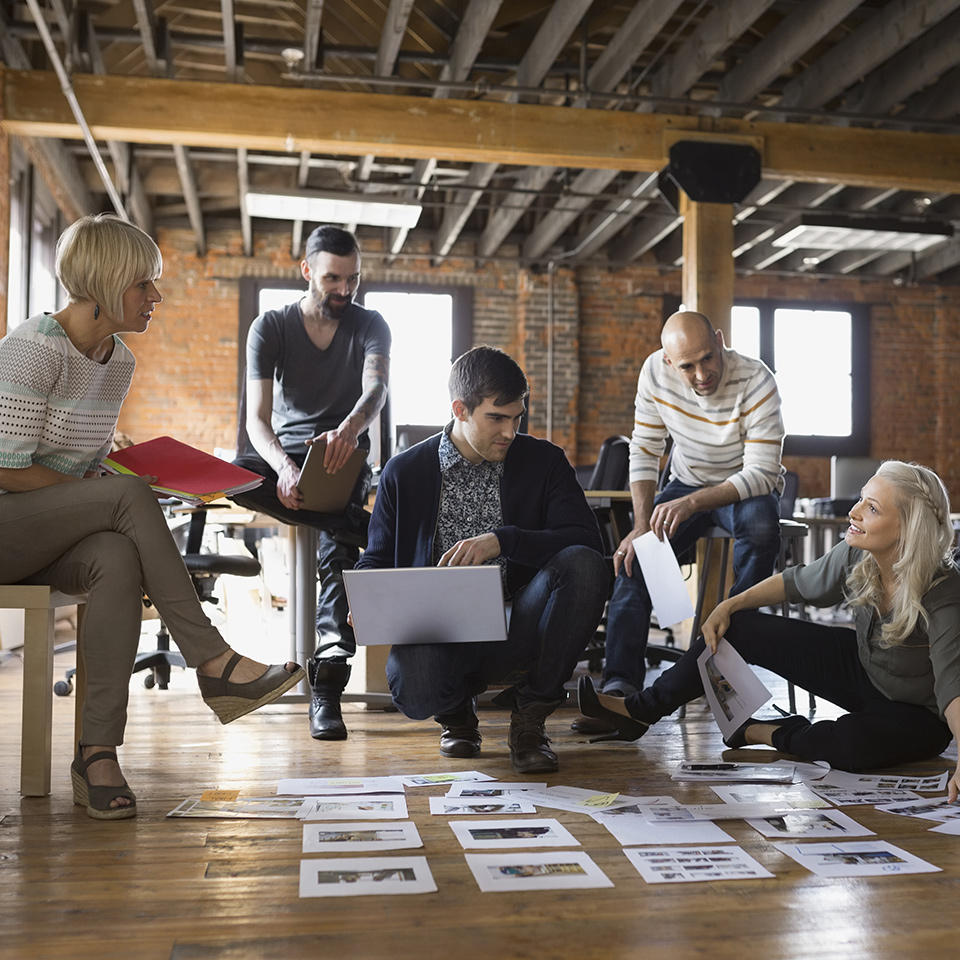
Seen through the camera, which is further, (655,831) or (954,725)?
(954,725)

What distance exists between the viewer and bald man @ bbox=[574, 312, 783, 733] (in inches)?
124

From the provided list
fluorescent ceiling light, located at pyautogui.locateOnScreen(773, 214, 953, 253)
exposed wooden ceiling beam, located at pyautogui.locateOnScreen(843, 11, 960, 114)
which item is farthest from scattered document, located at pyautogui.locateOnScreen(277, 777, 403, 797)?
fluorescent ceiling light, located at pyautogui.locateOnScreen(773, 214, 953, 253)

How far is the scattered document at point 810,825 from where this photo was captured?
1969 mm

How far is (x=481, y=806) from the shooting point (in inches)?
84.0

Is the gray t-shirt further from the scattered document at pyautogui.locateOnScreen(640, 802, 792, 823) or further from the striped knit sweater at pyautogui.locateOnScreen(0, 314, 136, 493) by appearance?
the scattered document at pyautogui.locateOnScreen(640, 802, 792, 823)

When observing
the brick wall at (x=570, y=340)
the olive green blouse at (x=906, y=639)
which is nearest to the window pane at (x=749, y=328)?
the brick wall at (x=570, y=340)

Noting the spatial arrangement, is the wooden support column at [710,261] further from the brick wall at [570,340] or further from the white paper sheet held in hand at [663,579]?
the brick wall at [570,340]

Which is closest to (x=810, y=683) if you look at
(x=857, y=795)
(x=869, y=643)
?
(x=869, y=643)

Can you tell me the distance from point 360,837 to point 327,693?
1.17 m

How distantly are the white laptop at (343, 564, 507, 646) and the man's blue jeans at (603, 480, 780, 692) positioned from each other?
77cm

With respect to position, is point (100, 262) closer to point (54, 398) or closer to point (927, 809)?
point (54, 398)

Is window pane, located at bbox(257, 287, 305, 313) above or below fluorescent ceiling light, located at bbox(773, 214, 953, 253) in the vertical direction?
below

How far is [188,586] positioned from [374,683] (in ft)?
4.86

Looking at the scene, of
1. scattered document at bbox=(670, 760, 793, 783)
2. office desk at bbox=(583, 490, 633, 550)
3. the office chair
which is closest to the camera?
scattered document at bbox=(670, 760, 793, 783)
